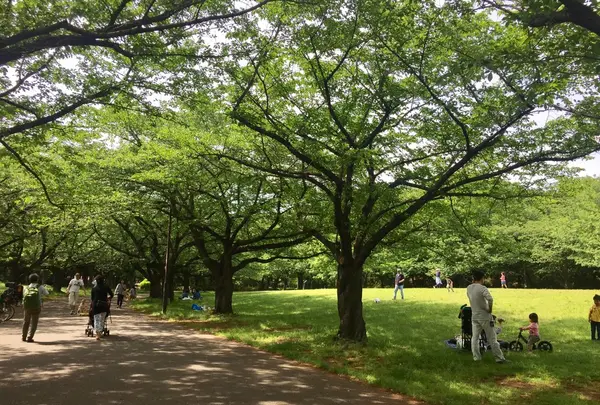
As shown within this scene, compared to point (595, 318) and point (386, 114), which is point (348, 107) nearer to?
point (386, 114)

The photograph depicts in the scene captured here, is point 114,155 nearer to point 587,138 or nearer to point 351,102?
point 351,102

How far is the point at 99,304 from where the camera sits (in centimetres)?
1094

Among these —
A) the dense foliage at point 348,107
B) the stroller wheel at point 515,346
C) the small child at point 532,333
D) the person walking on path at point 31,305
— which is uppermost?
the dense foliage at point 348,107

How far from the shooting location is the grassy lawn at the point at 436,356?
6418 mm

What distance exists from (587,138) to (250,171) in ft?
29.9

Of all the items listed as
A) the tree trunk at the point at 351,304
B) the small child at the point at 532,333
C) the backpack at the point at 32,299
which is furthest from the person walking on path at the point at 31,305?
the small child at the point at 532,333

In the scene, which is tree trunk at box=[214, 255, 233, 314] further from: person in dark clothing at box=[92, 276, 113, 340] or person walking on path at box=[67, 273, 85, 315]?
person in dark clothing at box=[92, 276, 113, 340]

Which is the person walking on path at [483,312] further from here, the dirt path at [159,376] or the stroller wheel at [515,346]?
the dirt path at [159,376]

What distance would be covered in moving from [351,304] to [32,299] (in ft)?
24.9

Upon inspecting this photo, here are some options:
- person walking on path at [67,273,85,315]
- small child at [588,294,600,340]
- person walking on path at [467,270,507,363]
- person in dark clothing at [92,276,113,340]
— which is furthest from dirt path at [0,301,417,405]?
small child at [588,294,600,340]

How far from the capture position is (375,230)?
1081 cm

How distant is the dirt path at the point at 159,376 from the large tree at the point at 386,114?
351 centimetres

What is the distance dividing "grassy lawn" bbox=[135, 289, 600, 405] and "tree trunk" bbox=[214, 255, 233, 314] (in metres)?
1.25

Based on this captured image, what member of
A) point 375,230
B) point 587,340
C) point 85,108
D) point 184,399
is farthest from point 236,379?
point 587,340
